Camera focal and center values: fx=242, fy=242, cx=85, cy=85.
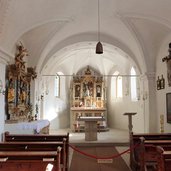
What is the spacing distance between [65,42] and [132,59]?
11.9 ft

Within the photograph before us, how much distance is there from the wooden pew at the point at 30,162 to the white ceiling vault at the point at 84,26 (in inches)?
147

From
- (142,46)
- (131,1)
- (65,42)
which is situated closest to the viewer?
(131,1)

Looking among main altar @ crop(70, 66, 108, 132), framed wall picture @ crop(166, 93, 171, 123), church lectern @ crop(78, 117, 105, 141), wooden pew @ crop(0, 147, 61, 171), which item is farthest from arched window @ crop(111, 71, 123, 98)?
wooden pew @ crop(0, 147, 61, 171)

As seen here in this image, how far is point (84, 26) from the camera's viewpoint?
36.6 ft

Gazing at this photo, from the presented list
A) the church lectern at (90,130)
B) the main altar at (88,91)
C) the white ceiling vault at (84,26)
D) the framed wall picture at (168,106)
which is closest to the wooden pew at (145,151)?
the framed wall picture at (168,106)

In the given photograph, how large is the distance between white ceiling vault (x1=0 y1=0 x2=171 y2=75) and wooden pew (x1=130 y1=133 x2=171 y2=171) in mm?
4278

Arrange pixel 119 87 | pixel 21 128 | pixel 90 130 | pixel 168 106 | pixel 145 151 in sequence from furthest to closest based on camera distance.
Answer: pixel 119 87 → pixel 90 130 → pixel 168 106 → pixel 21 128 → pixel 145 151

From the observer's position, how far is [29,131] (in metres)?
8.20

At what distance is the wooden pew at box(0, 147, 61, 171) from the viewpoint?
376 centimetres

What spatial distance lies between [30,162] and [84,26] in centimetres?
841

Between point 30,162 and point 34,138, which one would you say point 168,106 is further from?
point 30,162

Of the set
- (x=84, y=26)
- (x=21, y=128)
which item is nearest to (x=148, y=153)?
(x=21, y=128)

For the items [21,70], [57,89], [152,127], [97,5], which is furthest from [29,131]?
[57,89]

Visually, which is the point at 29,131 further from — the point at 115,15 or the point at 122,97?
the point at 122,97
